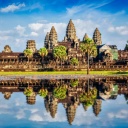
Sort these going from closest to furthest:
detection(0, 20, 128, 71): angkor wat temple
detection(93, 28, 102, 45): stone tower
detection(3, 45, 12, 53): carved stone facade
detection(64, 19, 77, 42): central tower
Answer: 1. detection(0, 20, 128, 71): angkor wat temple
2. detection(3, 45, 12, 53): carved stone facade
3. detection(64, 19, 77, 42): central tower
4. detection(93, 28, 102, 45): stone tower

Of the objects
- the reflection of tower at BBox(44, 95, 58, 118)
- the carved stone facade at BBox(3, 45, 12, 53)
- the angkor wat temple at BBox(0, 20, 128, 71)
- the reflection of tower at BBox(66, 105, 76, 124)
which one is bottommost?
the reflection of tower at BBox(66, 105, 76, 124)

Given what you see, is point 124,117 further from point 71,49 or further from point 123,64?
point 71,49

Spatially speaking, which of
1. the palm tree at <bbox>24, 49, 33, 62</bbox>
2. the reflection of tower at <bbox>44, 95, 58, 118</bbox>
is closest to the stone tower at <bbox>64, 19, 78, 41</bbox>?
the palm tree at <bbox>24, 49, 33, 62</bbox>

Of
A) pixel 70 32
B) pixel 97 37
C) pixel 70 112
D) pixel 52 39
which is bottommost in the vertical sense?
pixel 70 112

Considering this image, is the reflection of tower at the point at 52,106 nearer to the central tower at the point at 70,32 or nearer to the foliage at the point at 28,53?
the foliage at the point at 28,53

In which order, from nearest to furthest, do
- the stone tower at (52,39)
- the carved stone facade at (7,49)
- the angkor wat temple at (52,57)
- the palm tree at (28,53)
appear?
the angkor wat temple at (52,57)
the palm tree at (28,53)
the carved stone facade at (7,49)
the stone tower at (52,39)

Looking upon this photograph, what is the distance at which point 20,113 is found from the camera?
22844 millimetres

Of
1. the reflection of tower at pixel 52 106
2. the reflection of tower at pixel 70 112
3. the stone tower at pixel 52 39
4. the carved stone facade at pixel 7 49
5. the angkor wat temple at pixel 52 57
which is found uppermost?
the stone tower at pixel 52 39

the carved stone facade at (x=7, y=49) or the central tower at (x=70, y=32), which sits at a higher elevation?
the central tower at (x=70, y=32)

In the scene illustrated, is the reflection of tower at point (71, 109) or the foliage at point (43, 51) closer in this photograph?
the reflection of tower at point (71, 109)

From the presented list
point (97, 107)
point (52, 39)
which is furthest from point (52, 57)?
point (97, 107)

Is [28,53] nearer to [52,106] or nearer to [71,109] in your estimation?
[52,106]

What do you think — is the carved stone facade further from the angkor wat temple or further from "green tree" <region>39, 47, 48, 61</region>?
"green tree" <region>39, 47, 48, 61</region>

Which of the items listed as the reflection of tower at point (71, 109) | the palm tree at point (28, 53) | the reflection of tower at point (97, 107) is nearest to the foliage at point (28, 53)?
the palm tree at point (28, 53)
